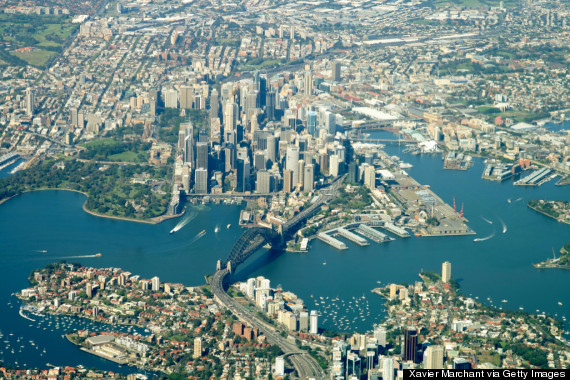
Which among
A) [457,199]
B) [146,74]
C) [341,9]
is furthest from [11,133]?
[341,9]

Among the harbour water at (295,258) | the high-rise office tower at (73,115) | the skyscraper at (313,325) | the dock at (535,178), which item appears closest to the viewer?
the skyscraper at (313,325)

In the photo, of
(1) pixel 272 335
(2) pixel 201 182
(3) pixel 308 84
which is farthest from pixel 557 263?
(3) pixel 308 84

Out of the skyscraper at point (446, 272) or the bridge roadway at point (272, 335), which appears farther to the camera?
the skyscraper at point (446, 272)

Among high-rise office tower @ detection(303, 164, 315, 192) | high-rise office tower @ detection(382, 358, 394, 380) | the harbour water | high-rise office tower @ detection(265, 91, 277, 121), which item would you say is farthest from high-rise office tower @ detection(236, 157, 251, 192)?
high-rise office tower @ detection(382, 358, 394, 380)

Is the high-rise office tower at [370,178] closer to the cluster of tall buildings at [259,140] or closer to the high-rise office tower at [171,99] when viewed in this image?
the cluster of tall buildings at [259,140]

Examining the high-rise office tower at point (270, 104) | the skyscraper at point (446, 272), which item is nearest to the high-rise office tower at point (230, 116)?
the high-rise office tower at point (270, 104)

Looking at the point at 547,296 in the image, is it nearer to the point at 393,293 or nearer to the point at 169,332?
the point at 393,293
